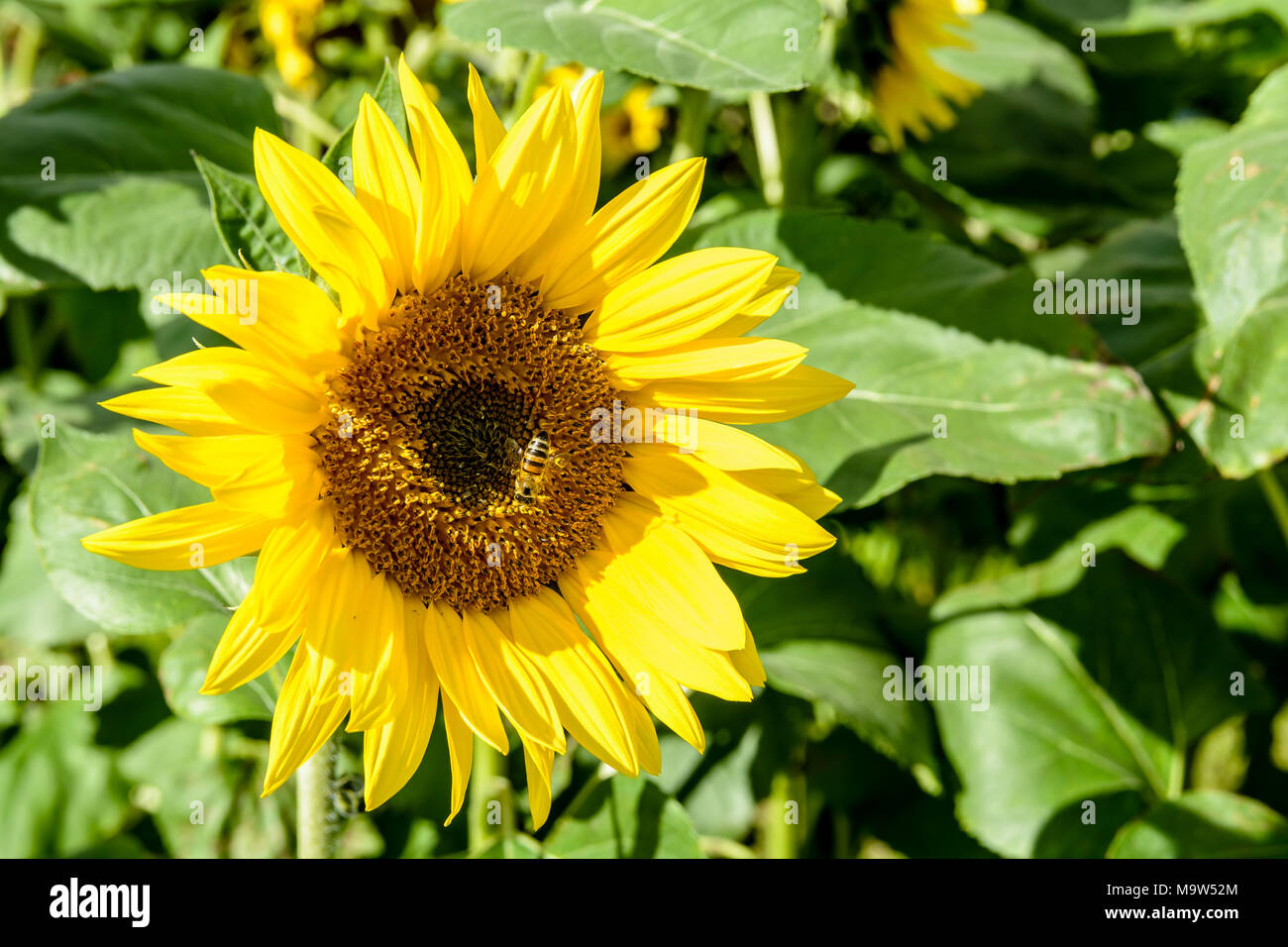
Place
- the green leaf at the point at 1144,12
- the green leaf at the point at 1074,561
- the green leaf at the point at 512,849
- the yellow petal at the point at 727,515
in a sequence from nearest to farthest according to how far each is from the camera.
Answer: the yellow petal at the point at 727,515 < the green leaf at the point at 512,849 < the green leaf at the point at 1074,561 < the green leaf at the point at 1144,12

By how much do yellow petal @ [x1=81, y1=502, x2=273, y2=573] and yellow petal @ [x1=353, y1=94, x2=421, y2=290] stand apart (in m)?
0.28

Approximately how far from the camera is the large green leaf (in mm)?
1222

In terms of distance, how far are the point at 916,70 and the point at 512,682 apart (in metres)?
A: 1.25

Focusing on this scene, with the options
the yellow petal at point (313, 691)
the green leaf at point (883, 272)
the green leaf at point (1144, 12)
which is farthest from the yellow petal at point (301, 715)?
the green leaf at point (1144, 12)

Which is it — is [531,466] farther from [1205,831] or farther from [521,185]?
[1205,831]

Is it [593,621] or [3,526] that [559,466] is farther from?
[3,526]

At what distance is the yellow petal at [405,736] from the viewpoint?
0.99m

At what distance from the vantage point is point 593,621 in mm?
1196

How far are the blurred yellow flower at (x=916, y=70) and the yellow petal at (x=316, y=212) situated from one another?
114cm

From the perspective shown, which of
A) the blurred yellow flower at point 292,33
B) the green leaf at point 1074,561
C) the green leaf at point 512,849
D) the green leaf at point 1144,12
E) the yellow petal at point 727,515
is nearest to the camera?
the yellow petal at point 727,515

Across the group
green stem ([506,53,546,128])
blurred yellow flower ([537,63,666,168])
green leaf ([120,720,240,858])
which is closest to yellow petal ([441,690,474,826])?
green stem ([506,53,546,128])

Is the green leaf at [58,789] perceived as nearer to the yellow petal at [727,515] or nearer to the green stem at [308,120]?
the green stem at [308,120]

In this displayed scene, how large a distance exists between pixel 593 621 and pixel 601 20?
65cm
